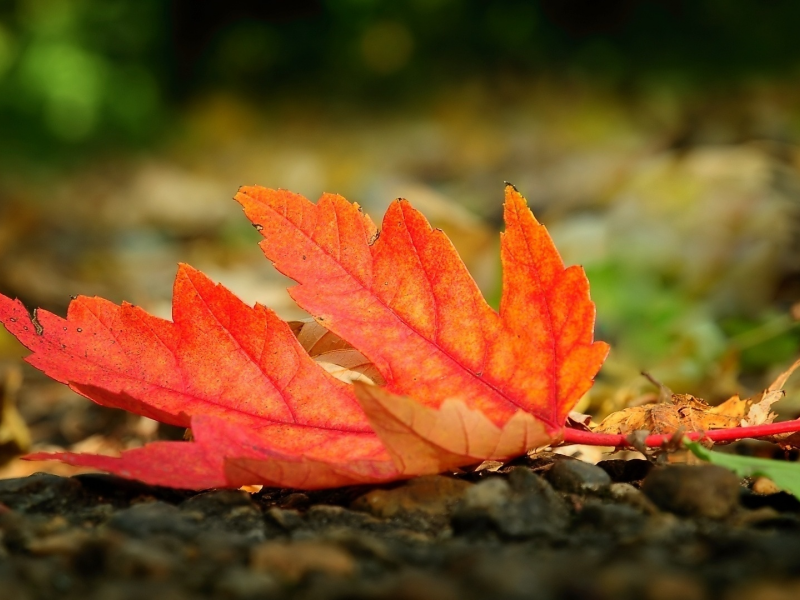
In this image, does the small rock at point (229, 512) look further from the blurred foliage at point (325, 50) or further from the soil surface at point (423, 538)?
the blurred foliage at point (325, 50)

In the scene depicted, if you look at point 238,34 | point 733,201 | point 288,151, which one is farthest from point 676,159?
point 238,34

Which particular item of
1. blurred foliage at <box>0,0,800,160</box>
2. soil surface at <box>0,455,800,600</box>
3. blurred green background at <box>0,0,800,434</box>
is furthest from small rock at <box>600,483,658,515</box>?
blurred foliage at <box>0,0,800,160</box>

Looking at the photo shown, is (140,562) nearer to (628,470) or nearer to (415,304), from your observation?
(415,304)

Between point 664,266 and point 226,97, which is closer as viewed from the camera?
point 664,266

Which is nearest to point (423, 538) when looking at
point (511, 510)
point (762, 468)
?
point (511, 510)

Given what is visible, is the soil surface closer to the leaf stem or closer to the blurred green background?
the leaf stem

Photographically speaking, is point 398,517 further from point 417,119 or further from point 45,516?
point 417,119

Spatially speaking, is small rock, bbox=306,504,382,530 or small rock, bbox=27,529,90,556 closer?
small rock, bbox=27,529,90,556
